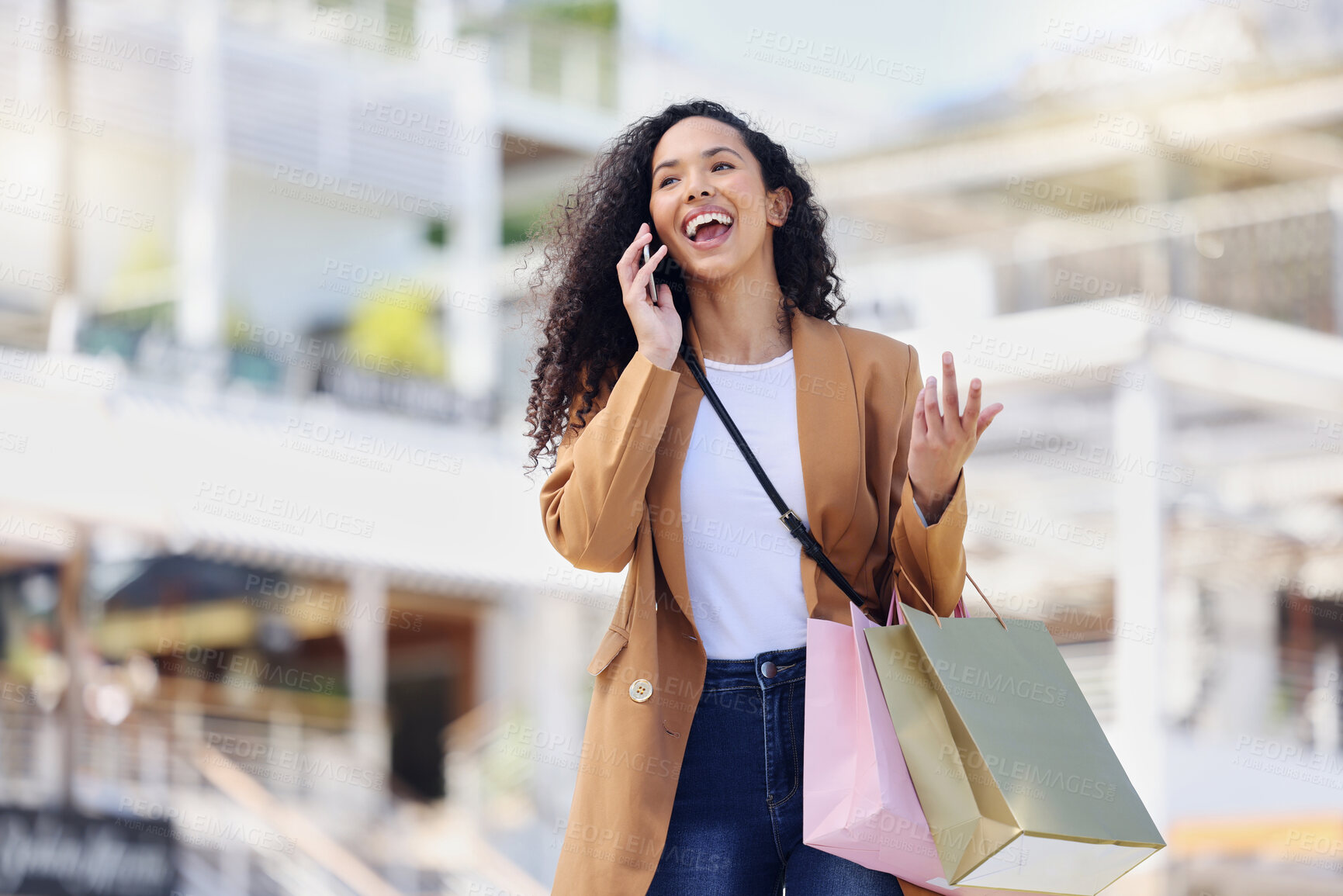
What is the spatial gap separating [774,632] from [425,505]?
8.58 metres

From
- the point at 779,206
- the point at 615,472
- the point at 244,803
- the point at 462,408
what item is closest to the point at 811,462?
the point at 615,472

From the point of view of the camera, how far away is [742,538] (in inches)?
85.4

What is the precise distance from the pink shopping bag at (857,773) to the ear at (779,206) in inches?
30.9

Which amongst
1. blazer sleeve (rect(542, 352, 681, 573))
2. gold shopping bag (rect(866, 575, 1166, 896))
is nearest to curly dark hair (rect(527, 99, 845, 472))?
blazer sleeve (rect(542, 352, 681, 573))

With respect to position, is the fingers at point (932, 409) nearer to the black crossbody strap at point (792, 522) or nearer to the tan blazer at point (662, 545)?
the tan blazer at point (662, 545)

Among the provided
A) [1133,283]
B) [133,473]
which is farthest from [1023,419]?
[133,473]

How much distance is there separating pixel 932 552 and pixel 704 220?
Answer: 2.22ft

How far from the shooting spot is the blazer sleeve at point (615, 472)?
6.66 feet

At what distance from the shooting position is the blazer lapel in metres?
2.13

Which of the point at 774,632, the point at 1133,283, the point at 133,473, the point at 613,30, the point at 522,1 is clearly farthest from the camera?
the point at 613,30

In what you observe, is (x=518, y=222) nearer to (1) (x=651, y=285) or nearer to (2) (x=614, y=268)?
(2) (x=614, y=268)

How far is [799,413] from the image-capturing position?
220 centimetres

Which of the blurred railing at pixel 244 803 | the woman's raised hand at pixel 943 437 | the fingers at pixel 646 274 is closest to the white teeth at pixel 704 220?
the fingers at pixel 646 274

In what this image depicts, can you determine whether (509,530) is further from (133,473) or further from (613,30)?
(613,30)
